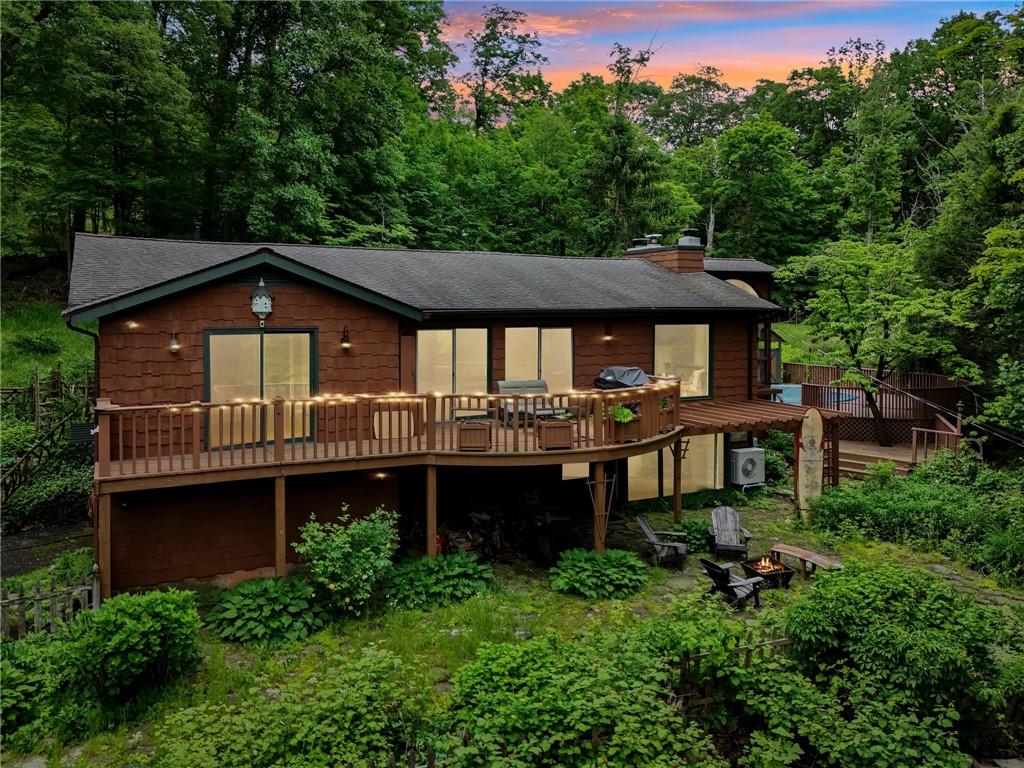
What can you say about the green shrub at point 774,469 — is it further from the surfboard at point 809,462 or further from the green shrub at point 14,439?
the green shrub at point 14,439

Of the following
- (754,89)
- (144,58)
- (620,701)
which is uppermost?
(754,89)

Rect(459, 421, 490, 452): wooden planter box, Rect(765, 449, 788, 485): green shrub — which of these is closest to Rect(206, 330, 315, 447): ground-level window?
Rect(459, 421, 490, 452): wooden planter box

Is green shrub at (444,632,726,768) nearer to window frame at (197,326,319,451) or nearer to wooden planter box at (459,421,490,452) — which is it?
wooden planter box at (459,421,490,452)

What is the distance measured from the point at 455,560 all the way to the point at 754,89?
50166 millimetres

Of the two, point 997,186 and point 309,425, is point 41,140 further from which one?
point 997,186

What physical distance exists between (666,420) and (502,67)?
120 feet

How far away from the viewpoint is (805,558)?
36.7 ft

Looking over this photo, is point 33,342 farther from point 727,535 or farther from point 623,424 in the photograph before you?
point 727,535

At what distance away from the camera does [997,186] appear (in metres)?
19.3

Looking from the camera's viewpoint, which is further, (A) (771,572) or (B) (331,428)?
(B) (331,428)

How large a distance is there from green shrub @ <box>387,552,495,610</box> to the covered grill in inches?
186

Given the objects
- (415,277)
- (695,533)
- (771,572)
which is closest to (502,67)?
(415,277)

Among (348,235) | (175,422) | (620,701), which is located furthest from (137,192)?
(620,701)

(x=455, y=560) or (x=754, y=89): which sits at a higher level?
(x=754, y=89)
